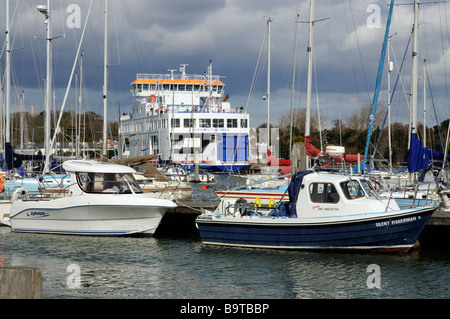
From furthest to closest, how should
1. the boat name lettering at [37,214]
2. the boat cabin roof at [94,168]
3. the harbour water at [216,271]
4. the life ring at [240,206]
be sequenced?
1. the boat name lettering at [37,214]
2. the boat cabin roof at [94,168]
3. the life ring at [240,206]
4. the harbour water at [216,271]

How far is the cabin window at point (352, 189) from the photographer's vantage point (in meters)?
17.1

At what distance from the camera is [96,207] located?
20.5 m

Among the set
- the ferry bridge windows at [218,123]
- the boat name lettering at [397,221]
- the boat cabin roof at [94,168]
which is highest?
the ferry bridge windows at [218,123]

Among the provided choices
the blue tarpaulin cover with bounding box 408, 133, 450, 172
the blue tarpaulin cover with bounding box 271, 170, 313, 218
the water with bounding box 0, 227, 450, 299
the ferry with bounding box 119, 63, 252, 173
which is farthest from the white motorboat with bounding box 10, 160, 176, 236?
the ferry with bounding box 119, 63, 252, 173

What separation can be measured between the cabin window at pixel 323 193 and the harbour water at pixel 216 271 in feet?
5.46

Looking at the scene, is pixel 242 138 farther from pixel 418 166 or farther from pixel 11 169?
pixel 418 166

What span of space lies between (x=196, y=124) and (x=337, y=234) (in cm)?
4839

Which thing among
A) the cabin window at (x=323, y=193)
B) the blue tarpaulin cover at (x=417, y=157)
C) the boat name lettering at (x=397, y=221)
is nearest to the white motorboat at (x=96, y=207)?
the cabin window at (x=323, y=193)

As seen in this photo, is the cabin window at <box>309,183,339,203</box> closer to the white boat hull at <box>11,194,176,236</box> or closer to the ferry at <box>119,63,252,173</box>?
the white boat hull at <box>11,194,176,236</box>

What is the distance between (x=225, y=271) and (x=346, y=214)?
13.7ft

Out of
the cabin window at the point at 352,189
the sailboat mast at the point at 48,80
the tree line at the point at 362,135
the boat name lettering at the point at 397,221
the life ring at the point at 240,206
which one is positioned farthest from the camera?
the tree line at the point at 362,135

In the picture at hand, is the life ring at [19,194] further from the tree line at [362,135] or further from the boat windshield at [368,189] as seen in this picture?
the tree line at [362,135]

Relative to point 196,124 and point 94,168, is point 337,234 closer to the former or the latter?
point 94,168
